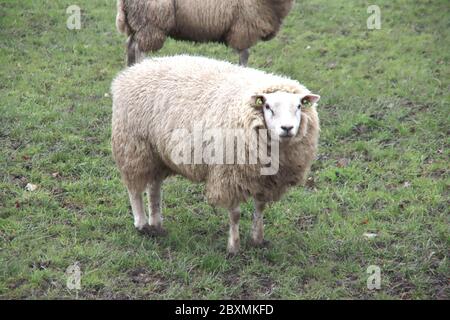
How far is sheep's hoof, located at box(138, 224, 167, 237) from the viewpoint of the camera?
5.46 metres

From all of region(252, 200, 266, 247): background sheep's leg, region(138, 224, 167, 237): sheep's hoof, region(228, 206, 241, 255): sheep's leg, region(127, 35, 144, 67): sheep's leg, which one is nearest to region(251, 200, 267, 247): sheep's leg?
region(252, 200, 266, 247): background sheep's leg

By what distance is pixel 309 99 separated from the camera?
4.77 metres

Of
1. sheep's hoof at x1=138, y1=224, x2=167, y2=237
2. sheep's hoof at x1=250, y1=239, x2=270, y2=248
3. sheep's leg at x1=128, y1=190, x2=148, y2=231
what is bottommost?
sheep's hoof at x1=250, y1=239, x2=270, y2=248

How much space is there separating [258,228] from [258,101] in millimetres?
1191

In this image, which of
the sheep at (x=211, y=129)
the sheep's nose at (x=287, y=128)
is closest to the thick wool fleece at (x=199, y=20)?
the sheep at (x=211, y=129)

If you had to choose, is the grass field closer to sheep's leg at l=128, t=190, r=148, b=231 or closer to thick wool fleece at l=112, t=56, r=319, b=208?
sheep's leg at l=128, t=190, r=148, b=231

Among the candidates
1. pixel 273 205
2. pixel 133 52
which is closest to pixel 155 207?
pixel 273 205

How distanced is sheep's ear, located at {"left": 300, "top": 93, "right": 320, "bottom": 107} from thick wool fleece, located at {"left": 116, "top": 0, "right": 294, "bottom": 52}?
11.3 ft

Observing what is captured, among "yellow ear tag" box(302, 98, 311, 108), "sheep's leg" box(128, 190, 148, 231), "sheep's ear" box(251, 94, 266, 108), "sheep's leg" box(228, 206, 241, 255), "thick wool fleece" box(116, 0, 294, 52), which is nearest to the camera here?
"sheep's ear" box(251, 94, 266, 108)

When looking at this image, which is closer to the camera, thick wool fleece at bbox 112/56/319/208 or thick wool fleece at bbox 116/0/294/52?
thick wool fleece at bbox 112/56/319/208

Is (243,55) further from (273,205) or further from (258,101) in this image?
(258,101)

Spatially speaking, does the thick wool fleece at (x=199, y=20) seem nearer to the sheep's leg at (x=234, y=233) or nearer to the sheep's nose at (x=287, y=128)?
the sheep's leg at (x=234, y=233)
